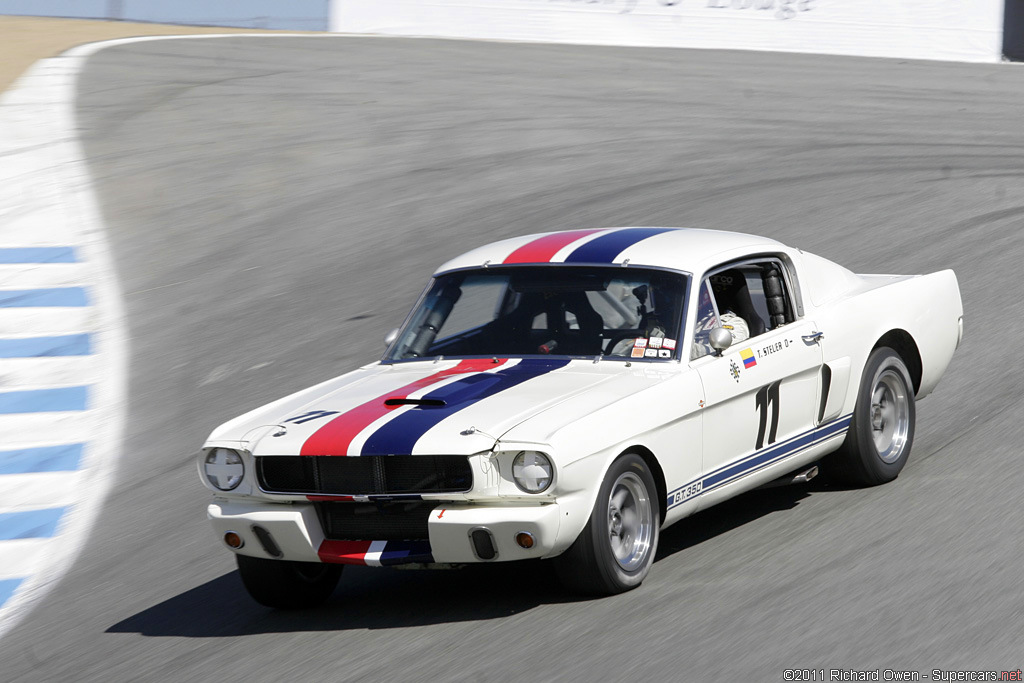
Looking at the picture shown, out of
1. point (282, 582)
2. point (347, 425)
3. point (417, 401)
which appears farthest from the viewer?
point (282, 582)

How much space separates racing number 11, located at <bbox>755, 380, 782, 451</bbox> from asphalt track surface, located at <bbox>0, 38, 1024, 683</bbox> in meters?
0.46

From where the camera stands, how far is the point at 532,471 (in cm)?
504

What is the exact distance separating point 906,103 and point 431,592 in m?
16.1

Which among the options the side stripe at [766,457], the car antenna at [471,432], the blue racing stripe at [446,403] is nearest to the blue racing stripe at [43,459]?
the blue racing stripe at [446,403]

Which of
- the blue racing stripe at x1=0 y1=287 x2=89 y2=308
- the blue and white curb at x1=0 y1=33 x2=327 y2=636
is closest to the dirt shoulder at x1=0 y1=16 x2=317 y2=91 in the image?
the blue and white curb at x1=0 y1=33 x2=327 y2=636

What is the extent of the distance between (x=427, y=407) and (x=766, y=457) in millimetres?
1775

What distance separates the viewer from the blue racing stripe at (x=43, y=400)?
9531 millimetres

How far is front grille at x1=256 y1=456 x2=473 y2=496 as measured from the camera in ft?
16.9

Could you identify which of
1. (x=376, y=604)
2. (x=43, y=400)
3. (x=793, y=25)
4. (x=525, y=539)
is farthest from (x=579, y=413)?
(x=793, y=25)

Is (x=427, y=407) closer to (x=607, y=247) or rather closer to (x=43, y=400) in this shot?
(x=607, y=247)

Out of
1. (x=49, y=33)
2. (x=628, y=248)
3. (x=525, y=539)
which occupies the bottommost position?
(x=525, y=539)

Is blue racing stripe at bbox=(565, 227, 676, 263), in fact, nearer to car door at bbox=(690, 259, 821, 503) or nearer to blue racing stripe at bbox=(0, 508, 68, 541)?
car door at bbox=(690, 259, 821, 503)

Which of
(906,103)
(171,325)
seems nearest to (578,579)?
(171,325)

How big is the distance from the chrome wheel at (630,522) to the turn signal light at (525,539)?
0.44 metres
